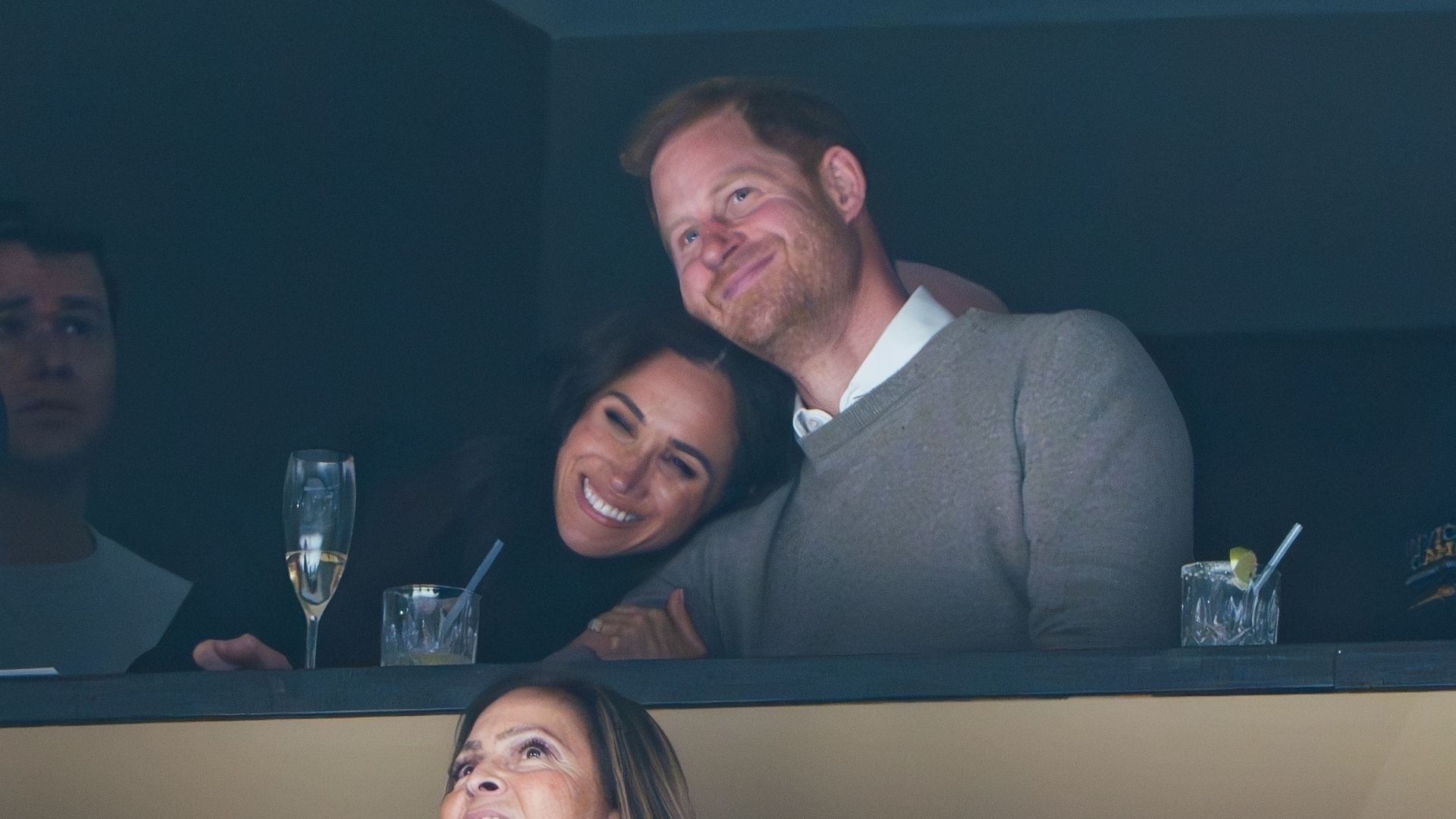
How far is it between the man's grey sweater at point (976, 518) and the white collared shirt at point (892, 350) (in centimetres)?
2

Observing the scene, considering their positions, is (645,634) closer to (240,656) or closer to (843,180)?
(240,656)

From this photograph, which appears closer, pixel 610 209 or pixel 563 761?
pixel 563 761

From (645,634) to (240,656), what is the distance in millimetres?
597

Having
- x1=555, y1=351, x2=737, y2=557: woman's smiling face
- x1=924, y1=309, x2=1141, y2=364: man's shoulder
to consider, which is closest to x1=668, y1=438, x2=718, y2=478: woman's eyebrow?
x1=555, y1=351, x2=737, y2=557: woman's smiling face

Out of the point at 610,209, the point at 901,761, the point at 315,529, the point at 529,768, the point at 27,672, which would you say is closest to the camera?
the point at 529,768

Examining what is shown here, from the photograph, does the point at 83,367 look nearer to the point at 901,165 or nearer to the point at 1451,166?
the point at 901,165

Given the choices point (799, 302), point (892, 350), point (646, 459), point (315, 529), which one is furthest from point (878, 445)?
point (315, 529)

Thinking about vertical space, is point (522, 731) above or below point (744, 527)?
below

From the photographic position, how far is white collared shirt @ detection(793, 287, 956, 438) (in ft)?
9.00

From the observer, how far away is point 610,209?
2861 millimetres

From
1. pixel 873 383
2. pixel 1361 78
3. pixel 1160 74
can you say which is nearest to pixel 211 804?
pixel 873 383

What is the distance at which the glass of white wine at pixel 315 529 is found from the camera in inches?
97.8

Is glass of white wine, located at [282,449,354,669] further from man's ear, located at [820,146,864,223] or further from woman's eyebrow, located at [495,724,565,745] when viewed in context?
man's ear, located at [820,146,864,223]

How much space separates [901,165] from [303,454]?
104cm
